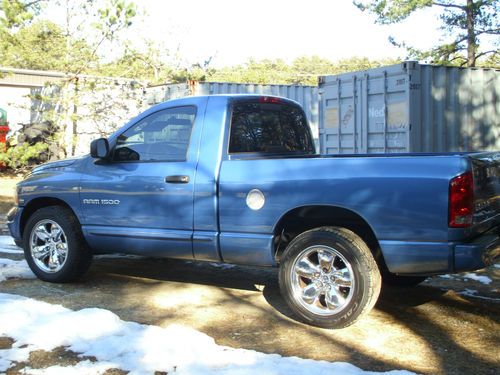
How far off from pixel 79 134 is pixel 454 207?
48.0 ft

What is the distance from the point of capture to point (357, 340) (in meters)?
4.37

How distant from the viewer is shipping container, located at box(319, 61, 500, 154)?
10.5 metres

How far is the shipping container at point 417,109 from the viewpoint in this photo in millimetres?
10523

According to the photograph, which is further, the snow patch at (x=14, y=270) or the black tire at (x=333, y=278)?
the snow patch at (x=14, y=270)

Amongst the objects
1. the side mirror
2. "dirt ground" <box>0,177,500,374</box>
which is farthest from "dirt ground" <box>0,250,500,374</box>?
the side mirror

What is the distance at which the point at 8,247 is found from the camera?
8117 mm

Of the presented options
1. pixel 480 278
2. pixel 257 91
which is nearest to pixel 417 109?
pixel 480 278

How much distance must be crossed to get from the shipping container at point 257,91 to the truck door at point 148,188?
9.20 meters

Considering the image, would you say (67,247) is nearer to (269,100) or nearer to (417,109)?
(269,100)

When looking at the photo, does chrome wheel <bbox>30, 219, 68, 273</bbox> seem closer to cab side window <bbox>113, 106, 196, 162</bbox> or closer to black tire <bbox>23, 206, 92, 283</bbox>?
black tire <bbox>23, 206, 92, 283</bbox>

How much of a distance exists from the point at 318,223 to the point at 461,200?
4.16 ft

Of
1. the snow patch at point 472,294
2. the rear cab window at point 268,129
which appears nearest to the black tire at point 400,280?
the snow patch at point 472,294

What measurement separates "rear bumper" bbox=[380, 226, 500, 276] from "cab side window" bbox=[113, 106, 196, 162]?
6.94 feet

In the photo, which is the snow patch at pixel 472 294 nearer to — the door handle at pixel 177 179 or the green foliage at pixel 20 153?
the door handle at pixel 177 179
